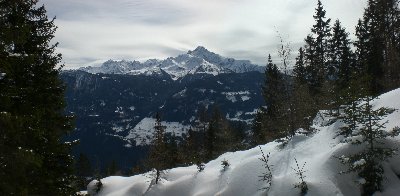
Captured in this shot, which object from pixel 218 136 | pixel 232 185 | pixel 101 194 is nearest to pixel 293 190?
pixel 232 185

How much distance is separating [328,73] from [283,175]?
35.7 meters

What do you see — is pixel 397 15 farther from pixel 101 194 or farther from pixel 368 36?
pixel 101 194

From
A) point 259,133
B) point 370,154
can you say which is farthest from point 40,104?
point 259,133

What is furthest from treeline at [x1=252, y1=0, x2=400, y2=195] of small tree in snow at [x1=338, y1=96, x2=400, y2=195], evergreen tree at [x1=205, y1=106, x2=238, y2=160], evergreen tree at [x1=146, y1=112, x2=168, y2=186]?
evergreen tree at [x1=146, y1=112, x2=168, y2=186]

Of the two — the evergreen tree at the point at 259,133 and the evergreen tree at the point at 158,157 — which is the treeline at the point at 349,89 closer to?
the evergreen tree at the point at 259,133

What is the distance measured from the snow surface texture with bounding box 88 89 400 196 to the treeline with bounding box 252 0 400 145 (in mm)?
1688

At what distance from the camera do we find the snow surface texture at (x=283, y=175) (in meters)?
13.6

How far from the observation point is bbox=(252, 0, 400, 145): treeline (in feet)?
74.5

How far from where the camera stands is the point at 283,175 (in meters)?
15.8

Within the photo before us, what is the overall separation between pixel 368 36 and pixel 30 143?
4421 centimetres

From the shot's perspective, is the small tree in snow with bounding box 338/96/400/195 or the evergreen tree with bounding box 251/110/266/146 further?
the evergreen tree with bounding box 251/110/266/146

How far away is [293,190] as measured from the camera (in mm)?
14406

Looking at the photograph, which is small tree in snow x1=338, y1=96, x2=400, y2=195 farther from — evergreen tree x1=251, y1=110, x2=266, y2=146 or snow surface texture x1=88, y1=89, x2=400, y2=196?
evergreen tree x1=251, y1=110, x2=266, y2=146

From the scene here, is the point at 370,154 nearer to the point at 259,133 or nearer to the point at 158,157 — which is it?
the point at 158,157
